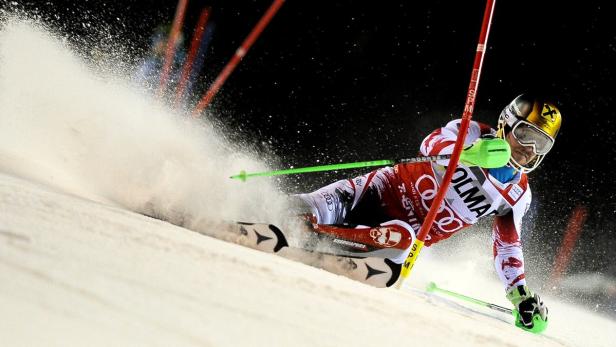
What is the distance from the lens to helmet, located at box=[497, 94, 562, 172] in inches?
132

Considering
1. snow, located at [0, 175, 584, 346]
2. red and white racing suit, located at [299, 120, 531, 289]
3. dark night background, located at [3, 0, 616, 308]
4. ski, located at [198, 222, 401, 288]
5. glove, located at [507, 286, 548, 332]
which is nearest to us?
snow, located at [0, 175, 584, 346]

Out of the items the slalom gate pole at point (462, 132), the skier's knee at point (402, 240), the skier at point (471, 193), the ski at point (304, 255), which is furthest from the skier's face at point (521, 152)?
the ski at point (304, 255)

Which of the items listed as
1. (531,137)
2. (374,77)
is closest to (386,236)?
(531,137)

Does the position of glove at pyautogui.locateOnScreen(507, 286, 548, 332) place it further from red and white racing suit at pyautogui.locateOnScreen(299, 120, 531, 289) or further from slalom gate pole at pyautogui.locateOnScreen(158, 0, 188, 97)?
slalom gate pole at pyautogui.locateOnScreen(158, 0, 188, 97)

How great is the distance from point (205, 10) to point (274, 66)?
2.23m

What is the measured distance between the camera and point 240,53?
1055 cm

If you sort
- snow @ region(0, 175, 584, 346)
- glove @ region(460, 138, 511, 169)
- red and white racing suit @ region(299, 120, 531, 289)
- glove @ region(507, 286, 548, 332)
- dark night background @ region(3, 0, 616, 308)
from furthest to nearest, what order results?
1. dark night background @ region(3, 0, 616, 308)
2. red and white racing suit @ region(299, 120, 531, 289)
3. glove @ region(507, 286, 548, 332)
4. glove @ region(460, 138, 511, 169)
5. snow @ region(0, 175, 584, 346)

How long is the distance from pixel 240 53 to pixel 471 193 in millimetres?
7998

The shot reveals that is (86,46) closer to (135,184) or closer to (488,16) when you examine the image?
(135,184)

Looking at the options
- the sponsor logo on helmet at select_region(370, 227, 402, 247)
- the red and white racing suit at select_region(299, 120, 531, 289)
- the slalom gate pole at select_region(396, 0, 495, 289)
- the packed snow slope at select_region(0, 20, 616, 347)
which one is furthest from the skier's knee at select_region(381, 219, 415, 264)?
the packed snow slope at select_region(0, 20, 616, 347)

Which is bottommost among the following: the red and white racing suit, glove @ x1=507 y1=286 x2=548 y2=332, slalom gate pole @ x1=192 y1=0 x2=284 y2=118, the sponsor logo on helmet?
glove @ x1=507 y1=286 x2=548 y2=332

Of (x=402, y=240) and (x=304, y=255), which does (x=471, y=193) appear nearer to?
(x=402, y=240)

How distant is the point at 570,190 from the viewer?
33.1ft

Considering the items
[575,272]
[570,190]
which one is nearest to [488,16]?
[570,190]
